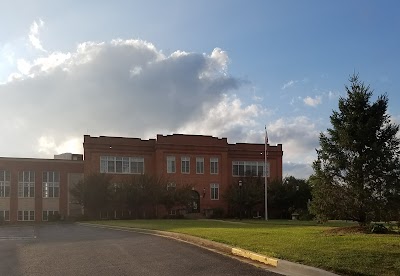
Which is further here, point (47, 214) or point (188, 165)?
point (188, 165)

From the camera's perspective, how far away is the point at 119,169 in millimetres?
64750

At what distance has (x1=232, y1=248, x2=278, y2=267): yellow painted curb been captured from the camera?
42.1 ft

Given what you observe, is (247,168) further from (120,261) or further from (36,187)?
(120,261)

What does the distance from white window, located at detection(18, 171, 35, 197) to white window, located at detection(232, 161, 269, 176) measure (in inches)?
1015

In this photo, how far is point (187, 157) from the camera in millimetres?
66562

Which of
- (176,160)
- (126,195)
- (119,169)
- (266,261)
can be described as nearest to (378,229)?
(266,261)

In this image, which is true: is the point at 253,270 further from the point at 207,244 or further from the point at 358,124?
the point at 358,124

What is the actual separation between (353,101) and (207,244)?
916 cm

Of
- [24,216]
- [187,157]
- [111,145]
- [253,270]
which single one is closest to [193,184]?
[187,157]

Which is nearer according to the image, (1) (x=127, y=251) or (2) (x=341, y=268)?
(2) (x=341, y=268)

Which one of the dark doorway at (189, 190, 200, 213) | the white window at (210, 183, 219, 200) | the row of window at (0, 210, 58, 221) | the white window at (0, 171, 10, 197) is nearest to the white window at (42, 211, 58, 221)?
the row of window at (0, 210, 58, 221)

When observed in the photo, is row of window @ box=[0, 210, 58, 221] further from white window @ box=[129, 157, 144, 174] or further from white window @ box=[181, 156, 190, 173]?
white window @ box=[181, 156, 190, 173]

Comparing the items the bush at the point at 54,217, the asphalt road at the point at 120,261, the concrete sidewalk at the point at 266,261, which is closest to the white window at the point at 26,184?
the bush at the point at 54,217

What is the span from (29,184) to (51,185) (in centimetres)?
258
